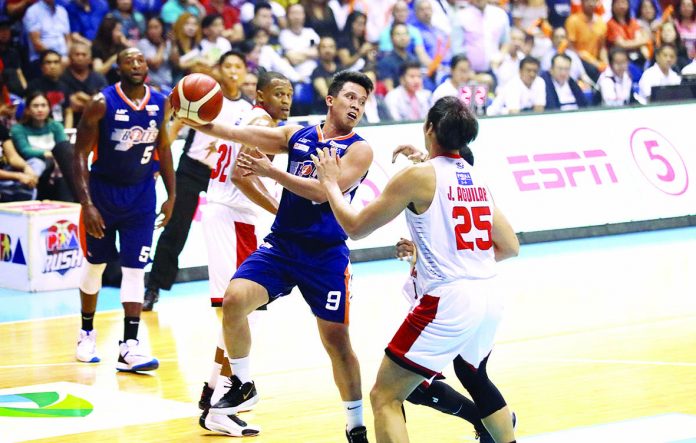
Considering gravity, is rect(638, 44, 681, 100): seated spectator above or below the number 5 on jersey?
below

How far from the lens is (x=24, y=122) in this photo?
13.6 m

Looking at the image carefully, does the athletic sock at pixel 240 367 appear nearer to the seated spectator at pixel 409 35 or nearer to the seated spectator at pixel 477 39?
the seated spectator at pixel 409 35

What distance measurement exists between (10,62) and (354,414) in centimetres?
957

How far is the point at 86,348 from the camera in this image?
9.31 m

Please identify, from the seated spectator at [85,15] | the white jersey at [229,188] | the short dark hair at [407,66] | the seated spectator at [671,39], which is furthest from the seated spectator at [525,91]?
the white jersey at [229,188]

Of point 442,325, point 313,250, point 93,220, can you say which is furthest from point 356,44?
point 442,325

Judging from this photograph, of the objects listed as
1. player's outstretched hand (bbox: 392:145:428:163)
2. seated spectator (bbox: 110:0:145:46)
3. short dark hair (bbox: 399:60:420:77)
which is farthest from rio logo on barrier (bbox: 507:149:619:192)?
player's outstretched hand (bbox: 392:145:428:163)

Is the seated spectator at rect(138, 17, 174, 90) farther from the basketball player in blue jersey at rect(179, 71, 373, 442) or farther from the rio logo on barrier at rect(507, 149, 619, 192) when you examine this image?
the basketball player in blue jersey at rect(179, 71, 373, 442)

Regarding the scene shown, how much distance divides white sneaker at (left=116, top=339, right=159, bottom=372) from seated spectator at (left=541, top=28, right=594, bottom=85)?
1149 centimetres

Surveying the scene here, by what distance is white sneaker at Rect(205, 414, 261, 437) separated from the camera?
706 cm

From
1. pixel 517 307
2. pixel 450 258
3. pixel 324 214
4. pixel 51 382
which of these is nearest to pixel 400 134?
pixel 517 307

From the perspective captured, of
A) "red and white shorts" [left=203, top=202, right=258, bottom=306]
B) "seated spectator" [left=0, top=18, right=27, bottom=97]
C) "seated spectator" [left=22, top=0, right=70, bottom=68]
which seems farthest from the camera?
"seated spectator" [left=22, top=0, right=70, bottom=68]

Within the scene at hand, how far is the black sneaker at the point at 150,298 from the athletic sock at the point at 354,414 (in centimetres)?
547

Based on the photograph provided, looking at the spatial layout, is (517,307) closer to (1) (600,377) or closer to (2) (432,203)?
(1) (600,377)
